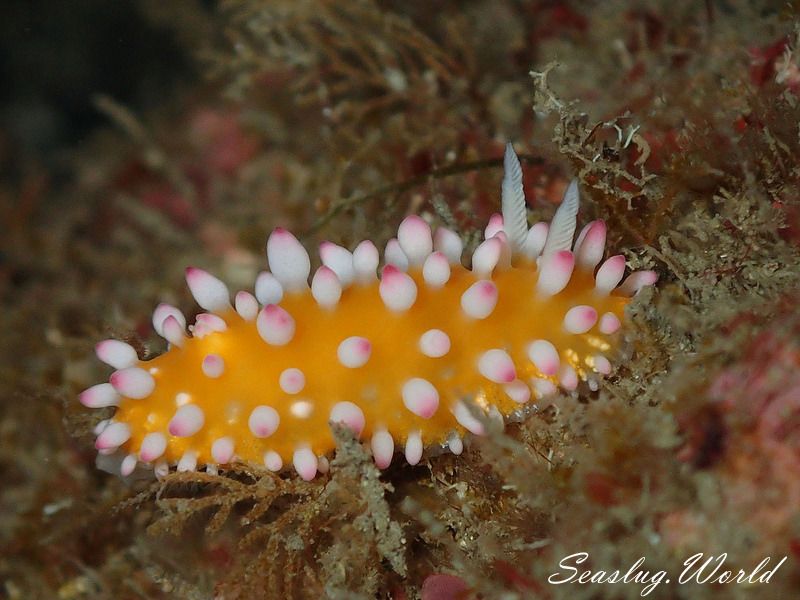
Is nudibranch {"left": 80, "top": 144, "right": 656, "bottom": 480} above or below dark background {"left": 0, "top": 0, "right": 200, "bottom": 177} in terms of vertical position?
above

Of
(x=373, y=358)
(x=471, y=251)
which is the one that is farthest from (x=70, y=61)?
(x=373, y=358)

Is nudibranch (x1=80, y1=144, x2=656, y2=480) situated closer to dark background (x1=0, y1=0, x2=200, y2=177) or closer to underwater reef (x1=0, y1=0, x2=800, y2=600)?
underwater reef (x1=0, y1=0, x2=800, y2=600)

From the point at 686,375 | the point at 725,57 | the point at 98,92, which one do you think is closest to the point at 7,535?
the point at 686,375

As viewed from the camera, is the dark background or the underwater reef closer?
the underwater reef

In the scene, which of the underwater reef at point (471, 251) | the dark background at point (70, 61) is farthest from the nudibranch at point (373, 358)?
the dark background at point (70, 61)

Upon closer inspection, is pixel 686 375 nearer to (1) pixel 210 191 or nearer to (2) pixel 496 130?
(2) pixel 496 130

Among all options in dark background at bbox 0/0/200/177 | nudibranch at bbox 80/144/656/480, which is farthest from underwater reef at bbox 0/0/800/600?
dark background at bbox 0/0/200/177

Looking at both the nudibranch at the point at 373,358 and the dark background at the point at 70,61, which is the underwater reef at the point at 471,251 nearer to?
the nudibranch at the point at 373,358
